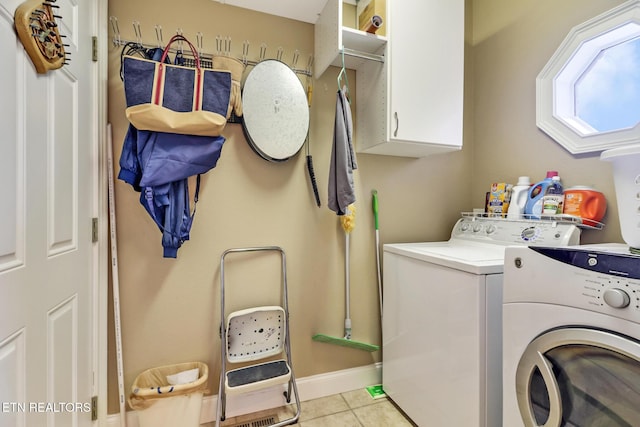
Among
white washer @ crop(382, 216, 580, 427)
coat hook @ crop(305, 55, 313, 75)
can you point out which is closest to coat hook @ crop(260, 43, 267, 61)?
coat hook @ crop(305, 55, 313, 75)

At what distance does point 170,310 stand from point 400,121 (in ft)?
5.44

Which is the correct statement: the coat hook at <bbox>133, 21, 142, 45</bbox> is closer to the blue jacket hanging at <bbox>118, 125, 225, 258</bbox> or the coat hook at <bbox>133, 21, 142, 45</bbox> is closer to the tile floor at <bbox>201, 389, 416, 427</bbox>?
the blue jacket hanging at <bbox>118, 125, 225, 258</bbox>

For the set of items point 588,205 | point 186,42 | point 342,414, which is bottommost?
point 342,414

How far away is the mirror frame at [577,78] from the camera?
4.38 ft

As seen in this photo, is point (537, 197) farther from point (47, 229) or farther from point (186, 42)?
point (47, 229)

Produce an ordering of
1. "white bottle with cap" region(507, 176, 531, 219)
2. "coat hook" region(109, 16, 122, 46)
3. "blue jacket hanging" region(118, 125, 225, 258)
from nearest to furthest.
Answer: "blue jacket hanging" region(118, 125, 225, 258), "coat hook" region(109, 16, 122, 46), "white bottle with cap" region(507, 176, 531, 219)

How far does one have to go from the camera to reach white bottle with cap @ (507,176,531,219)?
167 centimetres

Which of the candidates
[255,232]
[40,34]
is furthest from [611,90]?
[40,34]

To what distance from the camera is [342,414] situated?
167cm

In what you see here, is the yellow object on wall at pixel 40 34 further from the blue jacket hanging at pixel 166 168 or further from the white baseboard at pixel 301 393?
the white baseboard at pixel 301 393

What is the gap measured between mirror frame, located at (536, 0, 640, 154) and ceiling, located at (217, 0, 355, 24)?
1366mm

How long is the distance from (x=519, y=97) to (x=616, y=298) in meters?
1.56

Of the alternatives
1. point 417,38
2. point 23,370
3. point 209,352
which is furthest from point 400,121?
point 23,370

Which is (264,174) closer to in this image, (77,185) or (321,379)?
(77,185)
